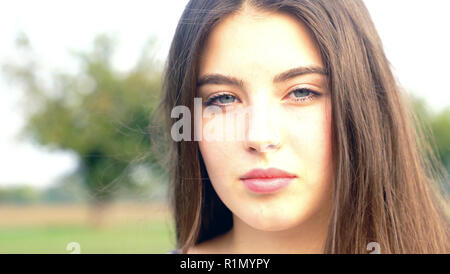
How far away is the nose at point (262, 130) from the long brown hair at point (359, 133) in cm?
19

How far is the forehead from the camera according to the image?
1174mm

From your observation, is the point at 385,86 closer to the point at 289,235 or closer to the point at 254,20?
the point at 254,20

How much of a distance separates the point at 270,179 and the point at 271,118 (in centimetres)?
17

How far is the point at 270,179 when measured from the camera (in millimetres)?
1159

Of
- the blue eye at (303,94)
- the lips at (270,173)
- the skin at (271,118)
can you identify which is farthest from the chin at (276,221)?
the blue eye at (303,94)

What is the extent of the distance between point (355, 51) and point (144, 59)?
10.5m

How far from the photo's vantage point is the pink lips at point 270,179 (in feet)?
3.80

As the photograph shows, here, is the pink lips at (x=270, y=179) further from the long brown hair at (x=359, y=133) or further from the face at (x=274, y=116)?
the long brown hair at (x=359, y=133)

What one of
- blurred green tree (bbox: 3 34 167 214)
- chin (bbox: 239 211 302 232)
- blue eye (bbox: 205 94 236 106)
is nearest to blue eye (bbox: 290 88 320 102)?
blue eye (bbox: 205 94 236 106)

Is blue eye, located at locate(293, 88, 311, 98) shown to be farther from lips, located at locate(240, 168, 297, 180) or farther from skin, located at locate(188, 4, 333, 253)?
lips, located at locate(240, 168, 297, 180)

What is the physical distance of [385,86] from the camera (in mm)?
1316

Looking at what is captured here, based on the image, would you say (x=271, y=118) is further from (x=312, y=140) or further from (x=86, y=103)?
(x=86, y=103)

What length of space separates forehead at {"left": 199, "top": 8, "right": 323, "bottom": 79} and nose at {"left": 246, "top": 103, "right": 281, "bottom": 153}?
4.3 inches
